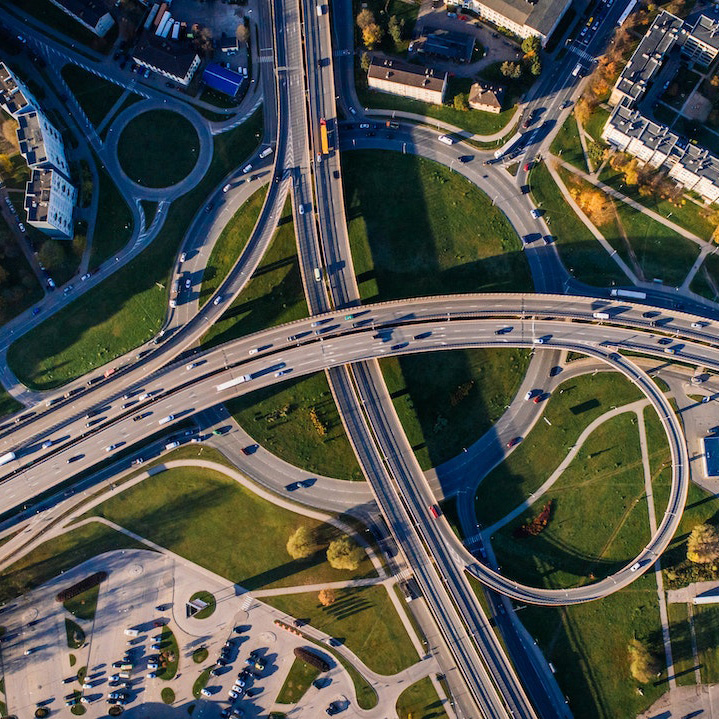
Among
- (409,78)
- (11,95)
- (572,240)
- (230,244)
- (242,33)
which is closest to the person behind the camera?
(11,95)

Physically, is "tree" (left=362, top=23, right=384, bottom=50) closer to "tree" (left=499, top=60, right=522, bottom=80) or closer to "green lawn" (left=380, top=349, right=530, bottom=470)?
"tree" (left=499, top=60, right=522, bottom=80)

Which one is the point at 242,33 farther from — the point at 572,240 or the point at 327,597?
the point at 327,597

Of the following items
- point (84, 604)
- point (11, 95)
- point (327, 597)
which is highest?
point (11, 95)

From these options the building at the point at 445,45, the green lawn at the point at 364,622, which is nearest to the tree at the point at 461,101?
the building at the point at 445,45

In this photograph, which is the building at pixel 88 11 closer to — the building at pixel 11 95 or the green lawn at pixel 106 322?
the building at pixel 11 95

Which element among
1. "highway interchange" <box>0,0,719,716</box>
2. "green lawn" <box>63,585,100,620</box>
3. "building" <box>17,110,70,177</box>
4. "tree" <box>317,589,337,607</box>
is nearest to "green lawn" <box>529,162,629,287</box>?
"highway interchange" <box>0,0,719,716</box>

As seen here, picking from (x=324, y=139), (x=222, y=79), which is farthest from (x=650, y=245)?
(x=222, y=79)

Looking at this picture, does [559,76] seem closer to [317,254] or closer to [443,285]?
[443,285]
